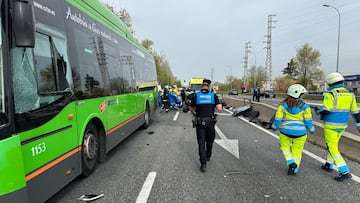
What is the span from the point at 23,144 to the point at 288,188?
13.0 feet

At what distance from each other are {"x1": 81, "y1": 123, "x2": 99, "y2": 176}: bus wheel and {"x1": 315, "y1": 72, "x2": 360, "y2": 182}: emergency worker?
4391 millimetres

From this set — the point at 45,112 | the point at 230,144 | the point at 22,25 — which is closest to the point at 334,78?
the point at 230,144

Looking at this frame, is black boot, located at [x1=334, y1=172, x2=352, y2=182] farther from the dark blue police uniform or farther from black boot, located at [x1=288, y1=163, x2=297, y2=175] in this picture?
the dark blue police uniform

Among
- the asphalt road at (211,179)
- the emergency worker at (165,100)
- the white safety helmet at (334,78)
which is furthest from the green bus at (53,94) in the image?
the emergency worker at (165,100)

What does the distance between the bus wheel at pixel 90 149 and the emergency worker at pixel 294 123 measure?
3581 millimetres

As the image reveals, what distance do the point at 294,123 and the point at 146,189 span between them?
9.61ft

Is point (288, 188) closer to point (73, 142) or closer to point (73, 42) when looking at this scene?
point (73, 142)

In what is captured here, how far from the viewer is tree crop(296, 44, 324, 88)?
56.8 m

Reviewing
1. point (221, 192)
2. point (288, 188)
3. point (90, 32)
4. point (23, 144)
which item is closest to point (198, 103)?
point (221, 192)

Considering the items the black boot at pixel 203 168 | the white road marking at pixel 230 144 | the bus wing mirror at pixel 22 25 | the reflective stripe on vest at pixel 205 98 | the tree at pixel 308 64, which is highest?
the tree at pixel 308 64

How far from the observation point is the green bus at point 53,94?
102 inches

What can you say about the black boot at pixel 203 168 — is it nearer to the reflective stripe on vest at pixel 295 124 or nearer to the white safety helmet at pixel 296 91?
the reflective stripe on vest at pixel 295 124

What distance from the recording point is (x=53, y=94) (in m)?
3.52

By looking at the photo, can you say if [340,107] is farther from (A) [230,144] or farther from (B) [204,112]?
(A) [230,144]
